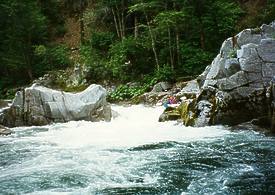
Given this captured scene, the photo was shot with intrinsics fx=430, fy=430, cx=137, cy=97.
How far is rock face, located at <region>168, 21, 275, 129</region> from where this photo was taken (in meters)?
14.8

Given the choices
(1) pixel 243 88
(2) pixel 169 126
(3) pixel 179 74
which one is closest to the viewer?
(1) pixel 243 88

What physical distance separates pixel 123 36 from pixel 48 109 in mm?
13516

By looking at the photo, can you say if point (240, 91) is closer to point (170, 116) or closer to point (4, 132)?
point (170, 116)

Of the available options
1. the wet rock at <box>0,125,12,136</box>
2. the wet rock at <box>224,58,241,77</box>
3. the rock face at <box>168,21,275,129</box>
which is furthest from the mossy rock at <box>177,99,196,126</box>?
the wet rock at <box>0,125,12,136</box>

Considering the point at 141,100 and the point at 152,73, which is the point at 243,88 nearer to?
the point at 141,100

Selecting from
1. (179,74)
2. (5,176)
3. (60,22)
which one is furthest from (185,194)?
(60,22)

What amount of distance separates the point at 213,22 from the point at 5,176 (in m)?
17.9

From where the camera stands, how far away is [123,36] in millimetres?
31438

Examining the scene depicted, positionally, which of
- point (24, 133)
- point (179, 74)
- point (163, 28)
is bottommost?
point (24, 133)

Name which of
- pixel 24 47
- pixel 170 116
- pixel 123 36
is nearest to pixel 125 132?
pixel 170 116

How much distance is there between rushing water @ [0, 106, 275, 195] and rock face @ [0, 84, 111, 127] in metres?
2.30

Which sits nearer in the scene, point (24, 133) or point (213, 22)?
point (24, 133)

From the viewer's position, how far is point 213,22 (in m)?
25.3

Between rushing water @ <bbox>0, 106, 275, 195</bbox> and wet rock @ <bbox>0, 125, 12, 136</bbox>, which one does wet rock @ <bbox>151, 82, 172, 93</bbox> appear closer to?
rushing water @ <bbox>0, 106, 275, 195</bbox>
